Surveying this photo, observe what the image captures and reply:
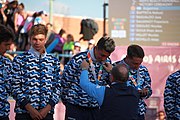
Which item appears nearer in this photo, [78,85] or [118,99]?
[118,99]

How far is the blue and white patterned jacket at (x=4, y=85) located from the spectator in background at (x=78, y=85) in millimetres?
767

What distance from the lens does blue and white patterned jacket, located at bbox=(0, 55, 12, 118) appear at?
500cm

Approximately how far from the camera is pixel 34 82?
16.4ft

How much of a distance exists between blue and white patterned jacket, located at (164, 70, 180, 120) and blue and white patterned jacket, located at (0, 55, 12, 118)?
1.99 metres

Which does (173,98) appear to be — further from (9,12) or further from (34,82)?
(9,12)

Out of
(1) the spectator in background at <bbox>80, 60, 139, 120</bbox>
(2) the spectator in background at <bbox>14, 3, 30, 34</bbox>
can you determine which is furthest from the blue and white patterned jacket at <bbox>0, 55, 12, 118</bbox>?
(2) the spectator in background at <bbox>14, 3, 30, 34</bbox>

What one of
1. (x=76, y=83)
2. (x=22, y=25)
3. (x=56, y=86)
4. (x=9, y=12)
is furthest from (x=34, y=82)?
(x=9, y=12)

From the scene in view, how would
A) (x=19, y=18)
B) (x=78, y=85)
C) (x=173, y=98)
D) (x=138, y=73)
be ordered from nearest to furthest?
(x=78, y=85), (x=173, y=98), (x=138, y=73), (x=19, y=18)

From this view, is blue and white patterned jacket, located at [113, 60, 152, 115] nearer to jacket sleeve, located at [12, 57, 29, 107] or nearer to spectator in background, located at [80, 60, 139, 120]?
spectator in background, located at [80, 60, 139, 120]

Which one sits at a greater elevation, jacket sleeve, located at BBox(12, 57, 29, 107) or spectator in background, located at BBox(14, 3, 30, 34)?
spectator in background, located at BBox(14, 3, 30, 34)

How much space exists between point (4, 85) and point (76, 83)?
893 millimetres

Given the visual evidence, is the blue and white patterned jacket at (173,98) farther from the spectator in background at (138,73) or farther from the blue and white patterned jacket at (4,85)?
the blue and white patterned jacket at (4,85)

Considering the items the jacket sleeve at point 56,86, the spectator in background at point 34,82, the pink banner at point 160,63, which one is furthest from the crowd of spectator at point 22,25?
the spectator in background at point 34,82

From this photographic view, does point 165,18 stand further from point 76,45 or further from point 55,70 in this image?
point 55,70
